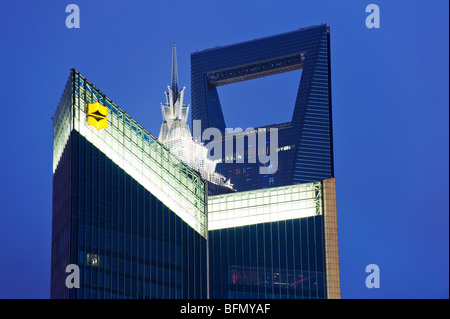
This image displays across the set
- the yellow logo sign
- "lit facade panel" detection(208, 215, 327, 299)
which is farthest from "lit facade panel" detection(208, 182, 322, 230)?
the yellow logo sign

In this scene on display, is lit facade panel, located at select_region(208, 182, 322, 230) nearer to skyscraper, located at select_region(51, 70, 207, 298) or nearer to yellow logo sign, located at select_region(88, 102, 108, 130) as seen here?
skyscraper, located at select_region(51, 70, 207, 298)

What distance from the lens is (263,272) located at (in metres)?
162

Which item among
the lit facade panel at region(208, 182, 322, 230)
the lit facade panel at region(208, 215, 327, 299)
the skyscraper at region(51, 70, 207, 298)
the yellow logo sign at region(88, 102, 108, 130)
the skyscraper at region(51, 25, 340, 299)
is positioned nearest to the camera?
the skyscraper at region(51, 70, 207, 298)

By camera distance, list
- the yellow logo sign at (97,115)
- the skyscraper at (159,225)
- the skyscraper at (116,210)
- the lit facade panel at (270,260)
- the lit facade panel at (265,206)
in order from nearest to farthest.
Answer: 1. the skyscraper at (116,210)
2. the skyscraper at (159,225)
3. the yellow logo sign at (97,115)
4. the lit facade panel at (270,260)
5. the lit facade panel at (265,206)

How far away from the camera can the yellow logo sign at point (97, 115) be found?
144875mm

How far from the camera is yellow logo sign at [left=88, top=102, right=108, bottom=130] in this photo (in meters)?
145

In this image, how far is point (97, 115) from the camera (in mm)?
145375

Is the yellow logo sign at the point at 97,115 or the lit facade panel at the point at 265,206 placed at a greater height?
the yellow logo sign at the point at 97,115

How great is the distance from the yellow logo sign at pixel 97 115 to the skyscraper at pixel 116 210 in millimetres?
140

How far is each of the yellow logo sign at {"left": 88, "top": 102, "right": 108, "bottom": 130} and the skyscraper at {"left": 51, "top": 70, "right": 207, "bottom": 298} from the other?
14 centimetres

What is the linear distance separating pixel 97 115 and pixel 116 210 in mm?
13627

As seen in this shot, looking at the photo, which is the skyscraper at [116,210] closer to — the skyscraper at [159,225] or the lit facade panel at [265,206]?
the skyscraper at [159,225]

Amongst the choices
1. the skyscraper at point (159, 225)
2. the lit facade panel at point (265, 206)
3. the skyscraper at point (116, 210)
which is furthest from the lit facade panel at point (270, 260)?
the skyscraper at point (116, 210)

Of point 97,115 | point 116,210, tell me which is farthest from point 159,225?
point 97,115
